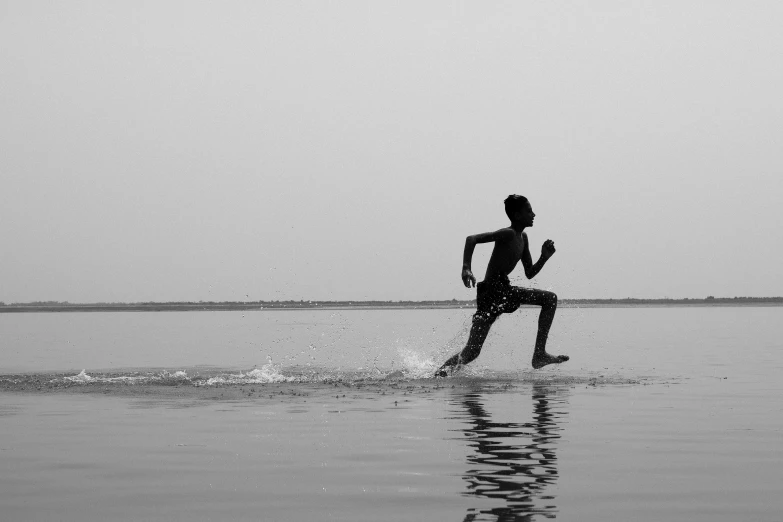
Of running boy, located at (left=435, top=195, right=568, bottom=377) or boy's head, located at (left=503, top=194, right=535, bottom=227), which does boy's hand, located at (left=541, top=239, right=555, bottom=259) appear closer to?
running boy, located at (left=435, top=195, right=568, bottom=377)

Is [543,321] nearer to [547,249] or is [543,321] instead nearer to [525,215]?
[547,249]

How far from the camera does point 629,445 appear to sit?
812cm

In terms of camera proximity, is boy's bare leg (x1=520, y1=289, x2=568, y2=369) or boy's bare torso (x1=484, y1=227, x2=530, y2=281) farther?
boy's bare torso (x1=484, y1=227, x2=530, y2=281)

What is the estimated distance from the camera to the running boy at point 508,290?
46.3 ft

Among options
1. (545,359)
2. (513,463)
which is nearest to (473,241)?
(545,359)

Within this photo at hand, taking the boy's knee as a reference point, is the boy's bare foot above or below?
below

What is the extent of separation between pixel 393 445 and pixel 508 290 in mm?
6365

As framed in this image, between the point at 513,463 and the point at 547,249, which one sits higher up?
the point at 547,249

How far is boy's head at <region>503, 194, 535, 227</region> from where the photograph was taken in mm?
14188

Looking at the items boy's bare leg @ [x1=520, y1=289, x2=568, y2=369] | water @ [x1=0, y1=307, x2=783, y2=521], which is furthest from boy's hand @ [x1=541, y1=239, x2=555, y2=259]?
water @ [x1=0, y1=307, x2=783, y2=521]

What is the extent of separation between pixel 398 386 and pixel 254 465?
6.19 m

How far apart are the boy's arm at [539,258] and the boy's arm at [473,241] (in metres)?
0.41

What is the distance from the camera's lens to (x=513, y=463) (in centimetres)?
710

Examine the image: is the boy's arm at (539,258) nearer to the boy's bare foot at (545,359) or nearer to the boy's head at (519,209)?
the boy's head at (519,209)
